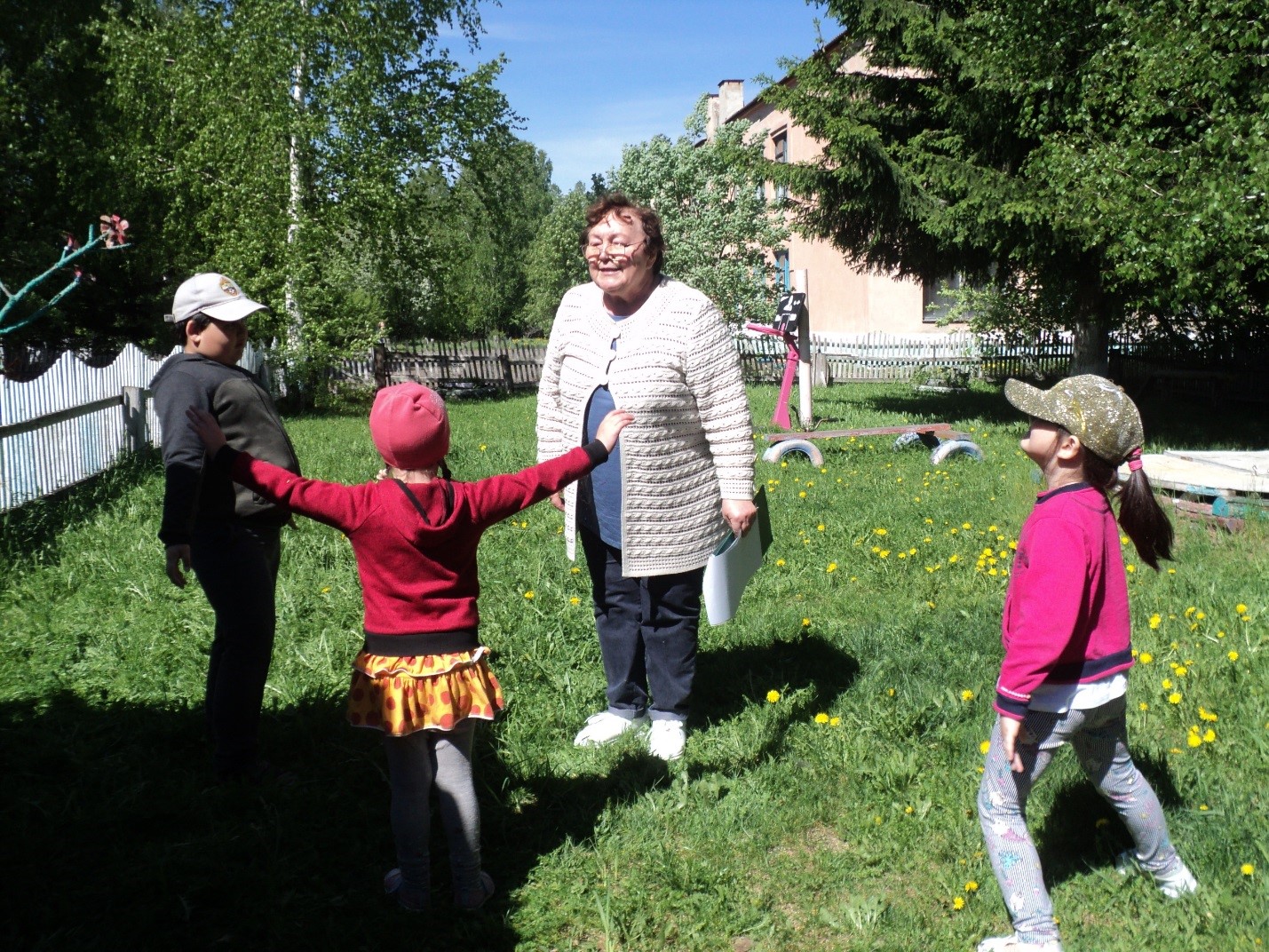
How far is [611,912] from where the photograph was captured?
2.91m

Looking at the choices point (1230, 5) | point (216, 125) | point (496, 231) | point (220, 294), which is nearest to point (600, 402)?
point (220, 294)

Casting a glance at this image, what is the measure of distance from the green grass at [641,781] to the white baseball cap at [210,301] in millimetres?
1573

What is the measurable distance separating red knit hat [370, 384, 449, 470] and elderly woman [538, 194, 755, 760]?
1002 millimetres

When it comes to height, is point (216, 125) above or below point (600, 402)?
above

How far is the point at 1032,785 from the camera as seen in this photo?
2.62 m

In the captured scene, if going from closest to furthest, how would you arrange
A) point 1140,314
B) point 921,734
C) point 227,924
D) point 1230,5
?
point 227,924 → point 921,734 → point 1230,5 → point 1140,314

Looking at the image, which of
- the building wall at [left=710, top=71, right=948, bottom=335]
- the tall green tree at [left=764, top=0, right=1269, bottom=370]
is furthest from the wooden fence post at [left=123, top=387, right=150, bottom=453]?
the building wall at [left=710, top=71, right=948, bottom=335]

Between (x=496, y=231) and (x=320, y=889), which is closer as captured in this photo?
(x=320, y=889)

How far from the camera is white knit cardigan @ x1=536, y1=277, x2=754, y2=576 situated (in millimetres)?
3535

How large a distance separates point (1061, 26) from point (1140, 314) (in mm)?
6802

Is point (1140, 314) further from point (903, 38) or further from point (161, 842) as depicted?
point (161, 842)

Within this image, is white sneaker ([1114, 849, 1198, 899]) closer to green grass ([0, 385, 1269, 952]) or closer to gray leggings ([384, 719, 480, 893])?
green grass ([0, 385, 1269, 952])

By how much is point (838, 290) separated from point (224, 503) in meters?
27.3

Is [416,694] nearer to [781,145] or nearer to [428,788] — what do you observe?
[428,788]
